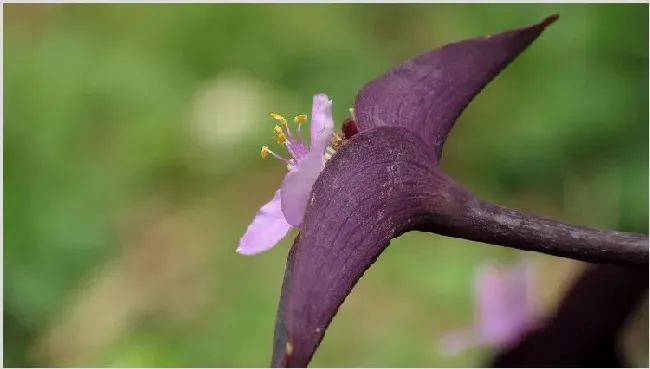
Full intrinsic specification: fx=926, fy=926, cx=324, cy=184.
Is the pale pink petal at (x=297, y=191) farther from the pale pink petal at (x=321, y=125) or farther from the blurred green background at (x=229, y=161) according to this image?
the blurred green background at (x=229, y=161)

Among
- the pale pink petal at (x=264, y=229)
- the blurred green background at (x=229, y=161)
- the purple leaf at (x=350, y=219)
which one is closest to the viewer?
the purple leaf at (x=350, y=219)

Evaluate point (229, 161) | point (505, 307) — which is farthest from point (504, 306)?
point (229, 161)

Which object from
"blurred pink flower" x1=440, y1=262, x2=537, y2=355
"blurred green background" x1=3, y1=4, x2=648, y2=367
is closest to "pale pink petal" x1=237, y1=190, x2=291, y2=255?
"blurred pink flower" x1=440, y1=262, x2=537, y2=355

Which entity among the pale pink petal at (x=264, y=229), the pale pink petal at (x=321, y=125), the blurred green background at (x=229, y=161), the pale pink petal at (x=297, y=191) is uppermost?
the pale pink petal at (x=321, y=125)

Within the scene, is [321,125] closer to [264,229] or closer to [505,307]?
[264,229]

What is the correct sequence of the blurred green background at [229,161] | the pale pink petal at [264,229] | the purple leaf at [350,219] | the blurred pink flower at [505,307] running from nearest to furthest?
the purple leaf at [350,219], the pale pink petal at [264,229], the blurred pink flower at [505,307], the blurred green background at [229,161]

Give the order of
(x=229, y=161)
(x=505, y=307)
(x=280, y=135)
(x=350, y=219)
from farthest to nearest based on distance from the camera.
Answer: (x=229, y=161) < (x=505, y=307) < (x=280, y=135) < (x=350, y=219)

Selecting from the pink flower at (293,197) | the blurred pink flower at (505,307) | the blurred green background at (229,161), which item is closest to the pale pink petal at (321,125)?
the pink flower at (293,197)

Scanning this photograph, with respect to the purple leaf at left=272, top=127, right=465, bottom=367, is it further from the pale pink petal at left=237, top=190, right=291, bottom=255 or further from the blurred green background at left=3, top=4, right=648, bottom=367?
the blurred green background at left=3, top=4, right=648, bottom=367

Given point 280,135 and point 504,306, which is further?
point 504,306
